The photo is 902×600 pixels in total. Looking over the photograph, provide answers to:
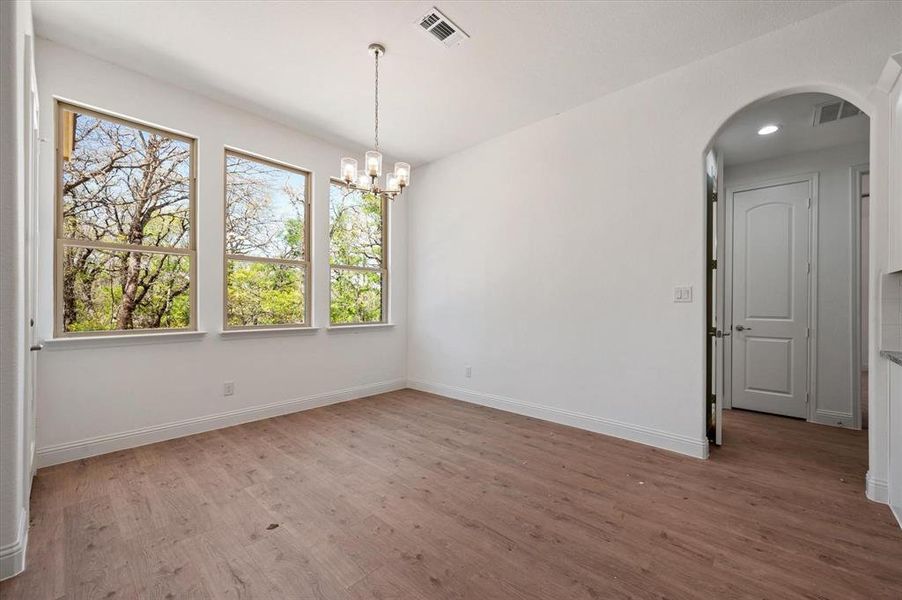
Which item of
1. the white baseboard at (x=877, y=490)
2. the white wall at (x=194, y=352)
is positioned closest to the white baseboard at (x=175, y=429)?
the white wall at (x=194, y=352)

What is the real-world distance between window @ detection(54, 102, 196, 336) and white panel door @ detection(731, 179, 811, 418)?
5.72m

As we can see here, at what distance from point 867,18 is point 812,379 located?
10.5 feet

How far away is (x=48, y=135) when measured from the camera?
2.79 m

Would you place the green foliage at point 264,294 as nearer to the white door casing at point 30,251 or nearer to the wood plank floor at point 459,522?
the wood plank floor at point 459,522

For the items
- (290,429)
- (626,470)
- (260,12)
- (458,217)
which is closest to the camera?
(260,12)

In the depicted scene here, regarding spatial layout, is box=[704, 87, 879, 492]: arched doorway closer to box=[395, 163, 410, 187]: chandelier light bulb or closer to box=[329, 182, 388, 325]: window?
box=[395, 163, 410, 187]: chandelier light bulb

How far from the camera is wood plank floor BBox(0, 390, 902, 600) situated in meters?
1.63

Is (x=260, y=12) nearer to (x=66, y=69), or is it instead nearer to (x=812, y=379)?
(x=66, y=69)

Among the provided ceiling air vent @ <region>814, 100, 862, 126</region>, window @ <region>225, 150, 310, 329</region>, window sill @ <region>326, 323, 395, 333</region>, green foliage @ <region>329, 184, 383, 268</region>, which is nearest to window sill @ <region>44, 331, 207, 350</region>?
window @ <region>225, 150, 310, 329</region>

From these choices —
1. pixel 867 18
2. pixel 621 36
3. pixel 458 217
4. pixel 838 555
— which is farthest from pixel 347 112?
pixel 838 555

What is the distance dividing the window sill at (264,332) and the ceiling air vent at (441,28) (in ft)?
9.87

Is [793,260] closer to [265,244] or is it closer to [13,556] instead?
[265,244]

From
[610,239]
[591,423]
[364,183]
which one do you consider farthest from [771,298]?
[364,183]

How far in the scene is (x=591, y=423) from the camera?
355 cm
